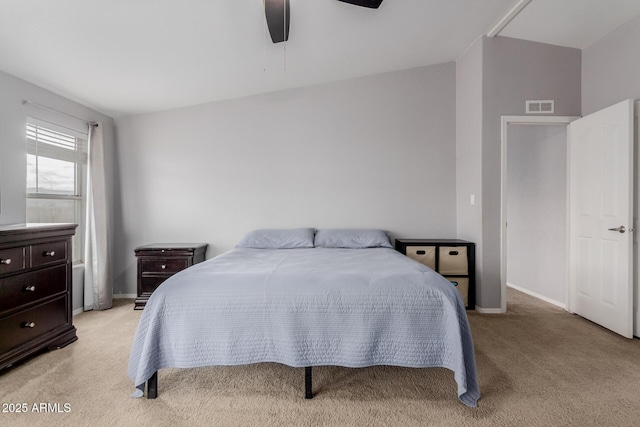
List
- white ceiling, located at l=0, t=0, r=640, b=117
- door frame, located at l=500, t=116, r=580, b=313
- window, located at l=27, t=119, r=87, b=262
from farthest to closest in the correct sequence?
door frame, located at l=500, t=116, r=580, b=313, window, located at l=27, t=119, r=87, b=262, white ceiling, located at l=0, t=0, r=640, b=117

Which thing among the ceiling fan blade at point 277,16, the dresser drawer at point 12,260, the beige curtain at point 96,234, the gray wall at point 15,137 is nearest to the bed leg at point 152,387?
the dresser drawer at point 12,260

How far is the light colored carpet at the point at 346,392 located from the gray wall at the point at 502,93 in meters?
0.99

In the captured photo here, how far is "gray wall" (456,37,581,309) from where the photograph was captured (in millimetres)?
3059

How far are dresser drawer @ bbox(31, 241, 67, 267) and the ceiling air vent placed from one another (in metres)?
4.63

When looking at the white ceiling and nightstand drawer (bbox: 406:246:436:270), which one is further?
nightstand drawer (bbox: 406:246:436:270)

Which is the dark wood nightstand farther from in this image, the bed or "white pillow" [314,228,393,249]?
the bed

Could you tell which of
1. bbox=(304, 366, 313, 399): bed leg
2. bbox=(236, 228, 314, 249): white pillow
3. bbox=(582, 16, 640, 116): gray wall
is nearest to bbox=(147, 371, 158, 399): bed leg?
bbox=(304, 366, 313, 399): bed leg

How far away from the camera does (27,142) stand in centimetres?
270

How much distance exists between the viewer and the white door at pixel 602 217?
2.43 m

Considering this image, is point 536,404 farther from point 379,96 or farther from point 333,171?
point 379,96

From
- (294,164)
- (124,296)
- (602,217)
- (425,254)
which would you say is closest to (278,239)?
(294,164)

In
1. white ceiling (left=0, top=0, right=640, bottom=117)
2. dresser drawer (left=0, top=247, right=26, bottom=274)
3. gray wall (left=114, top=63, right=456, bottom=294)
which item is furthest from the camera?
gray wall (left=114, top=63, right=456, bottom=294)

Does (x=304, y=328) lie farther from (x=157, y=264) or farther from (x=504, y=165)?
(x=504, y=165)

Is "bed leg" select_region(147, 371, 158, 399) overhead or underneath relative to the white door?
underneath
